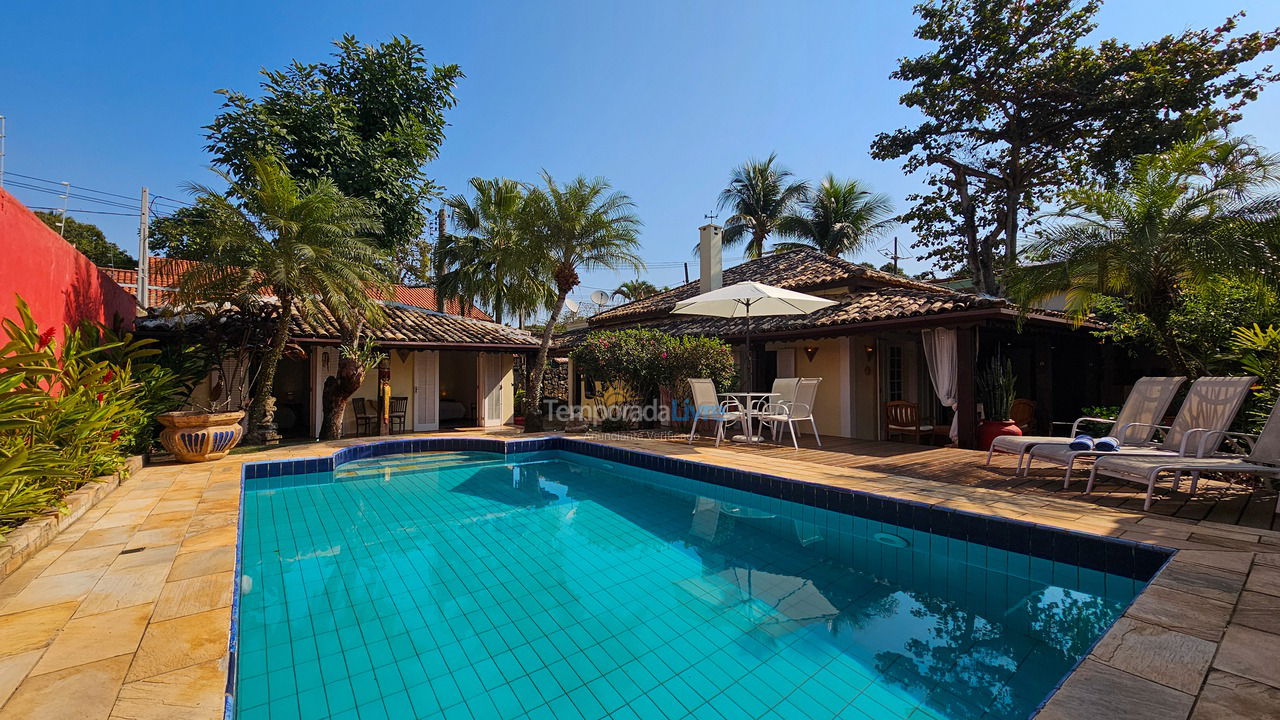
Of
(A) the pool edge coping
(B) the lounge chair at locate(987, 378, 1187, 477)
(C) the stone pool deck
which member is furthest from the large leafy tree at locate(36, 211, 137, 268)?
(B) the lounge chair at locate(987, 378, 1187, 477)

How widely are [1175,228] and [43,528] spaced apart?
37.1ft

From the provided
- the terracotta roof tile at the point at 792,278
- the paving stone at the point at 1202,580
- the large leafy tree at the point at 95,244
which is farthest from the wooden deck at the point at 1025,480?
the large leafy tree at the point at 95,244

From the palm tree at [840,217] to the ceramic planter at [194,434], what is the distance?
866 inches

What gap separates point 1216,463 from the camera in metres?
4.32

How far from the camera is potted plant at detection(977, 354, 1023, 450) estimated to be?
849 centimetres

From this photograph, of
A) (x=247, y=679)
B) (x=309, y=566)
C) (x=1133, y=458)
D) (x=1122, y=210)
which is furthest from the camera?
(x=1122, y=210)

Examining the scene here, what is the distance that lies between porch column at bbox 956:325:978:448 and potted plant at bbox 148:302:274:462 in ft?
38.4

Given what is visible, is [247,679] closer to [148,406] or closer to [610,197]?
[148,406]

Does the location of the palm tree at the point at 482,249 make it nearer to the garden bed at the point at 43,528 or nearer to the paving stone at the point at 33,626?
the garden bed at the point at 43,528

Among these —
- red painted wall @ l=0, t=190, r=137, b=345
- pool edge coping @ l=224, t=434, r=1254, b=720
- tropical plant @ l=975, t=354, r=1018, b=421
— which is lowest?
pool edge coping @ l=224, t=434, r=1254, b=720

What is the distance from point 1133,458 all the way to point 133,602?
7.77 meters

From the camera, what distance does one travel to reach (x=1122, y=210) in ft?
21.4

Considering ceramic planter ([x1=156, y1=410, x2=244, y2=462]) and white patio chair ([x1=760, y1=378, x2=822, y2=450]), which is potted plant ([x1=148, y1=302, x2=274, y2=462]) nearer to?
ceramic planter ([x1=156, y1=410, x2=244, y2=462])

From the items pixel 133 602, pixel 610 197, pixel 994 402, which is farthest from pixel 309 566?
pixel 994 402
